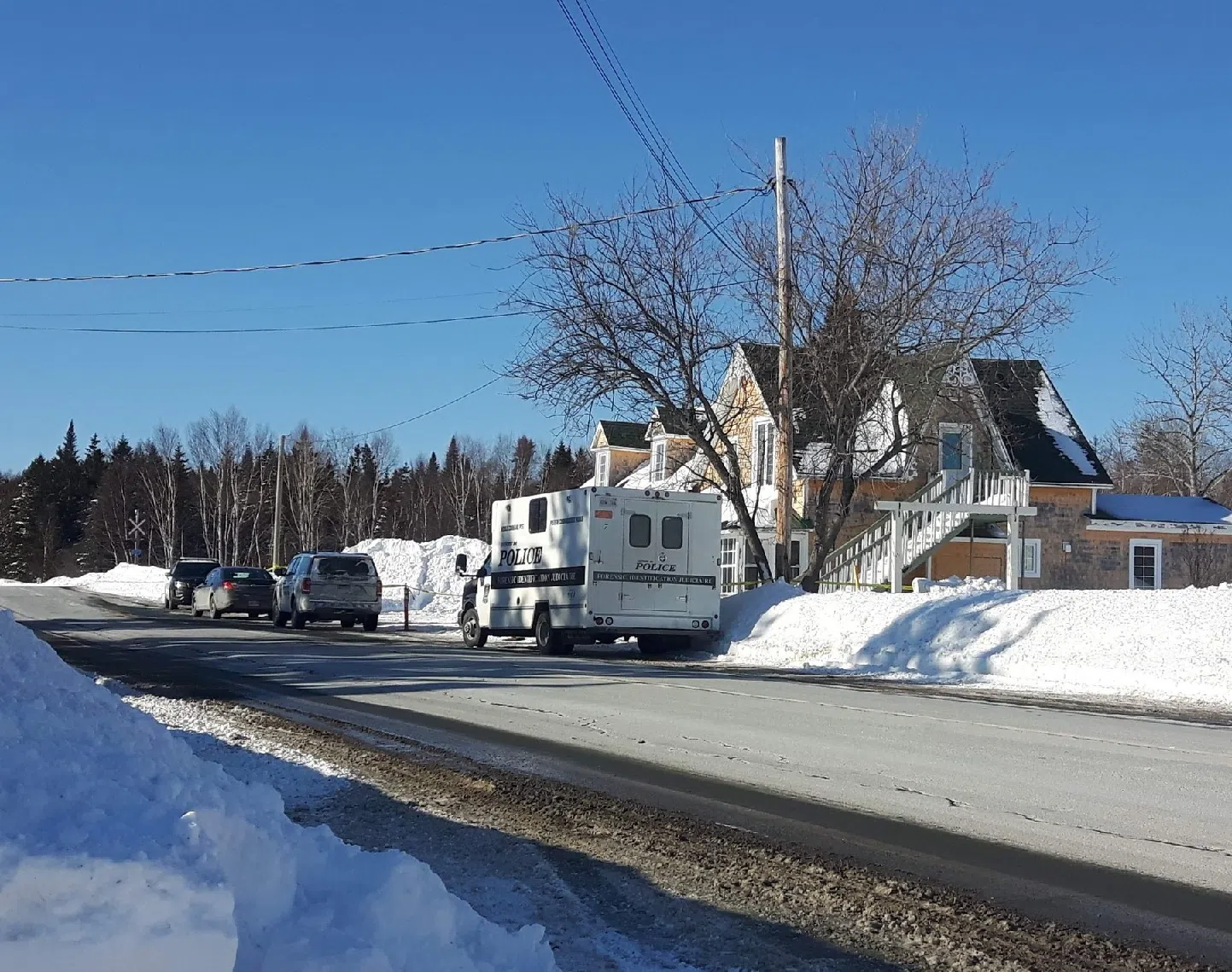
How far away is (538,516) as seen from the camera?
941 inches

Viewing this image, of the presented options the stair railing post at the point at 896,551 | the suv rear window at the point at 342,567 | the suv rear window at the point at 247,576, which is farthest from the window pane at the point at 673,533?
the suv rear window at the point at 247,576

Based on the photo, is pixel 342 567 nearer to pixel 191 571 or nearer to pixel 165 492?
pixel 191 571

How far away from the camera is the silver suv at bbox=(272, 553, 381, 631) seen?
3169 cm

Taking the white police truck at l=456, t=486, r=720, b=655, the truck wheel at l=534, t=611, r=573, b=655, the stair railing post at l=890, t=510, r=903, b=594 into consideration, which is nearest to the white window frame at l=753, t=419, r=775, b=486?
the stair railing post at l=890, t=510, r=903, b=594

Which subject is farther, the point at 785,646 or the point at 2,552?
the point at 2,552

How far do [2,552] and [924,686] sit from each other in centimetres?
10530

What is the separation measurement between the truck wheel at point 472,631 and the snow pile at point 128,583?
32636 millimetres

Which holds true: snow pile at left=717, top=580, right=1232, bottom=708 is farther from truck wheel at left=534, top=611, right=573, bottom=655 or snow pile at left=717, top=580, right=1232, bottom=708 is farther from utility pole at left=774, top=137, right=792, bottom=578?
truck wheel at left=534, top=611, right=573, bottom=655

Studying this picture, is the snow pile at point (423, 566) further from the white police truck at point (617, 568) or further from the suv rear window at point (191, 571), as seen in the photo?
the white police truck at point (617, 568)

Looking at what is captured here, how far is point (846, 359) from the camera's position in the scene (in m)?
26.7

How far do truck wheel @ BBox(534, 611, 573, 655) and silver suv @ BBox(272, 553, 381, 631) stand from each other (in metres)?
9.29

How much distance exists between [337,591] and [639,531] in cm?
1170

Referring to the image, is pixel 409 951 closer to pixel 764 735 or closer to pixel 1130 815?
pixel 1130 815

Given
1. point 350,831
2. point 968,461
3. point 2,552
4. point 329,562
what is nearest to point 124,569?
point 2,552
